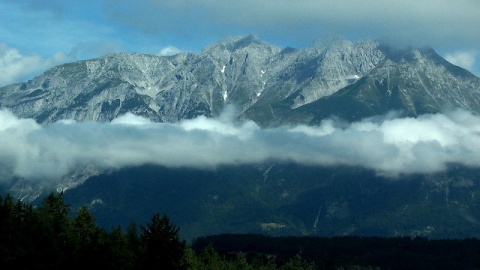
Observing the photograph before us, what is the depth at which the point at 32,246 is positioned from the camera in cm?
9469

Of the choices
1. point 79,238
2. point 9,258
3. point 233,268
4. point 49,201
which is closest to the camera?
point 9,258

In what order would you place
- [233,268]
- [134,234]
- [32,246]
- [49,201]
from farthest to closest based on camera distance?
1. [233,268]
2. [134,234]
3. [49,201]
4. [32,246]

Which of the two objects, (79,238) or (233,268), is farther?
(233,268)

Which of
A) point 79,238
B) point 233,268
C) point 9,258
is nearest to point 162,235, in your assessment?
point 79,238

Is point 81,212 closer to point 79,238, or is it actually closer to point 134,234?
point 134,234

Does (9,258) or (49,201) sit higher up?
(49,201)

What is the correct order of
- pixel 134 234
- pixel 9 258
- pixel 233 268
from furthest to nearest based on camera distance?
1. pixel 233 268
2. pixel 134 234
3. pixel 9 258

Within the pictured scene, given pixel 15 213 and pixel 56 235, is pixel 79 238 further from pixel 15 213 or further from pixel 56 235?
pixel 15 213

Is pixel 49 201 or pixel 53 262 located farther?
pixel 49 201

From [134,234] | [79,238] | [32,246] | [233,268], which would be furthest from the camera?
[233,268]

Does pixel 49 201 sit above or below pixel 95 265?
above

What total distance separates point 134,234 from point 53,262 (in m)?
32.0

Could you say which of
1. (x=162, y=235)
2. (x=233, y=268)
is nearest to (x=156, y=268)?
(x=162, y=235)

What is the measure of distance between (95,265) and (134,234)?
32.8 m
